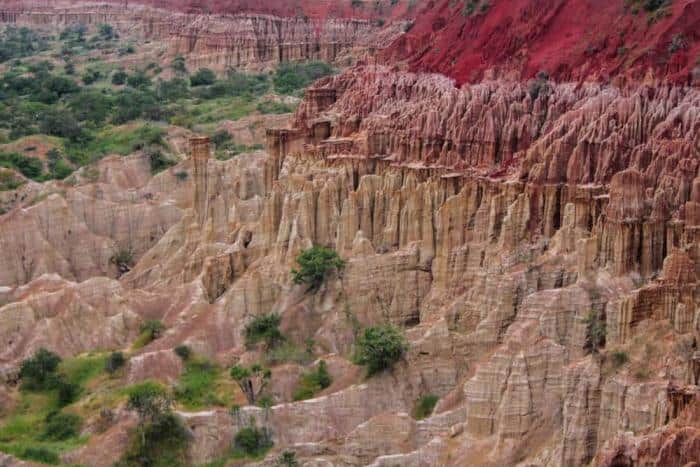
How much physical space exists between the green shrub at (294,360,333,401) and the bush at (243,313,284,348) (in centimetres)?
249

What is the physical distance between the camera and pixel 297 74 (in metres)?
97.6

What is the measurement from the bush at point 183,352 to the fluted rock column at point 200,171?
11.2 metres

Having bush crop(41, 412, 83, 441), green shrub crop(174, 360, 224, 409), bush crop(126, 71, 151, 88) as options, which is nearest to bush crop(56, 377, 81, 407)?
bush crop(41, 412, 83, 441)

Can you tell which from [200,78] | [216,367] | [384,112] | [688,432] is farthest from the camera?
[200,78]

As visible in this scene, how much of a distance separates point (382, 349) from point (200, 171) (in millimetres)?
18377

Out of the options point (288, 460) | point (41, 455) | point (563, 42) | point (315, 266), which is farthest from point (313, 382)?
point (563, 42)

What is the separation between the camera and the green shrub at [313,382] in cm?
3725

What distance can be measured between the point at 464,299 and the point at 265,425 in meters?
6.76

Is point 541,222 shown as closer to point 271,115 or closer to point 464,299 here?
point 464,299

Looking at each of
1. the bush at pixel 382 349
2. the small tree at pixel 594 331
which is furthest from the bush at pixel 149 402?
the small tree at pixel 594 331

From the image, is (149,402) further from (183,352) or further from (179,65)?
(179,65)

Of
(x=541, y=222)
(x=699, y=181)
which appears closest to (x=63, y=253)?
(x=541, y=222)

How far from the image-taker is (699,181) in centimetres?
3167

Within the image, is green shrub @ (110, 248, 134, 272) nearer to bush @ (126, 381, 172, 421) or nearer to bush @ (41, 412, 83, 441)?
bush @ (41, 412, 83, 441)
